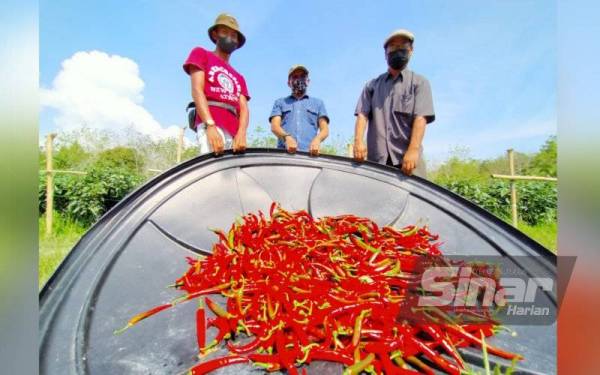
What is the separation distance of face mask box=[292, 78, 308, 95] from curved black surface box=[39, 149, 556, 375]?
166 centimetres

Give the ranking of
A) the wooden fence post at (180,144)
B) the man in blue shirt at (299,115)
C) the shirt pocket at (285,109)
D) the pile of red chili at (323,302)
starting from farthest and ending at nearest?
the wooden fence post at (180,144), the shirt pocket at (285,109), the man in blue shirt at (299,115), the pile of red chili at (323,302)

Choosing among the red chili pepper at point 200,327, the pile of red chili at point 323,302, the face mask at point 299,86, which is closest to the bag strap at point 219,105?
the face mask at point 299,86

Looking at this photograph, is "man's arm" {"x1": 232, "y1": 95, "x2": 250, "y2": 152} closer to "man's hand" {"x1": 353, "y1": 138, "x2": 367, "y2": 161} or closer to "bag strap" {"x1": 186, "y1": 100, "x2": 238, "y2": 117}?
"bag strap" {"x1": 186, "y1": 100, "x2": 238, "y2": 117}

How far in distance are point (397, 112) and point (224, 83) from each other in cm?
159

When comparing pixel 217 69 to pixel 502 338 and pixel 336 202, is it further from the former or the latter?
pixel 502 338

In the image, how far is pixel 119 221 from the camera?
1.85 meters

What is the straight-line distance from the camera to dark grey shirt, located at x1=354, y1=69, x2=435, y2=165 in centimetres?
292

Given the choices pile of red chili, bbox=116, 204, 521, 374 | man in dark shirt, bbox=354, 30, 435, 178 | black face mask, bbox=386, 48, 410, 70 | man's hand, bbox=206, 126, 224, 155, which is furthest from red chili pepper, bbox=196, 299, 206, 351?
black face mask, bbox=386, 48, 410, 70

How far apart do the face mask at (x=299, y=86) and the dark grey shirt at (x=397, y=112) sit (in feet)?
3.98

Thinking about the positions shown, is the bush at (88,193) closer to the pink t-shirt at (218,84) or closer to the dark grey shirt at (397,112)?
the pink t-shirt at (218,84)

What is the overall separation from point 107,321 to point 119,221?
2.35ft

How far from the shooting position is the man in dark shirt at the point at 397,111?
9.50 feet

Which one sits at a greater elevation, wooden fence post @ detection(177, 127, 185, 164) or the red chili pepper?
wooden fence post @ detection(177, 127, 185, 164)

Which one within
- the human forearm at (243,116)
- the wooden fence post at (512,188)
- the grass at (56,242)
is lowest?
the grass at (56,242)
